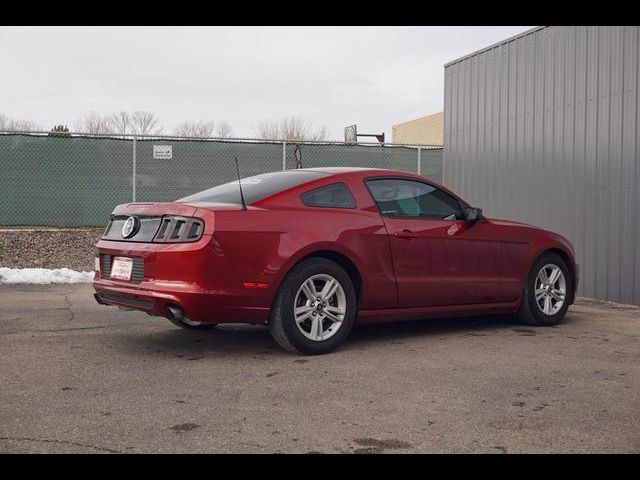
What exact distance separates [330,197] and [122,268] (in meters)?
1.68

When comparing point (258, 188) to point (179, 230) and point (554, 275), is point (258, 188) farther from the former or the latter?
point (554, 275)

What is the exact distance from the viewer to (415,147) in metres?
16.6

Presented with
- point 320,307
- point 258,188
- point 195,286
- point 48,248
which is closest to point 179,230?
point 195,286

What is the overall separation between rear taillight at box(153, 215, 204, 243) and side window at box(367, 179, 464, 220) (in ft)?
5.25

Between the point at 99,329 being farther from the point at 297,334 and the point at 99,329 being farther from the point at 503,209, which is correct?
the point at 503,209

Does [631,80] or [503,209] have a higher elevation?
[631,80]

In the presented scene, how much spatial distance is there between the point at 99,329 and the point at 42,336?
0.56 meters

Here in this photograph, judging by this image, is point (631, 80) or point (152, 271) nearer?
point (152, 271)

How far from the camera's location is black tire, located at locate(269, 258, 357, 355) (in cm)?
541

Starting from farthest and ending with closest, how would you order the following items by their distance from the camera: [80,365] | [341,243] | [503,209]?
[503,209]
[341,243]
[80,365]

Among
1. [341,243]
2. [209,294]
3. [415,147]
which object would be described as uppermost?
[415,147]

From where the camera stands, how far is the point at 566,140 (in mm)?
10148

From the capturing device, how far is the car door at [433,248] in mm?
6094
